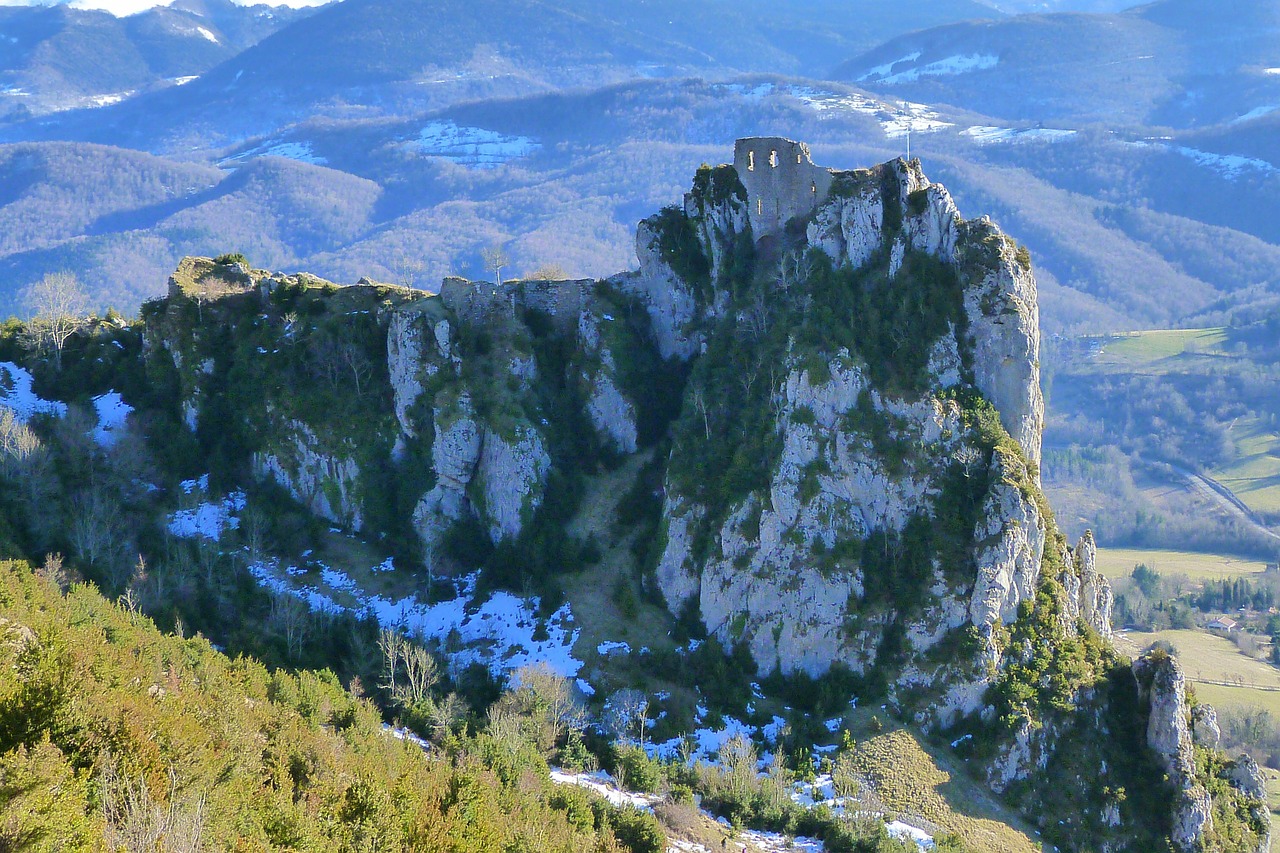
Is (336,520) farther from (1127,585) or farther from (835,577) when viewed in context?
(1127,585)

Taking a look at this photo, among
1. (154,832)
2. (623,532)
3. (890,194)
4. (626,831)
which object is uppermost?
(890,194)

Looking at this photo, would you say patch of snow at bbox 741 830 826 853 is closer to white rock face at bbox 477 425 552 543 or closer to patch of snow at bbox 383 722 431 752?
patch of snow at bbox 383 722 431 752

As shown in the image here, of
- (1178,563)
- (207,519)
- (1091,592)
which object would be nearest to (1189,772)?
(1091,592)

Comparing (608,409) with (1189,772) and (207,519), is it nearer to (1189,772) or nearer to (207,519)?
(207,519)

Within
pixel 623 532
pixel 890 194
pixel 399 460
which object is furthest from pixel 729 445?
pixel 399 460

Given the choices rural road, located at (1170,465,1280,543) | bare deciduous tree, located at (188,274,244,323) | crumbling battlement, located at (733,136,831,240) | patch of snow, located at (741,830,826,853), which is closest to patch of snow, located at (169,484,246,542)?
bare deciduous tree, located at (188,274,244,323)

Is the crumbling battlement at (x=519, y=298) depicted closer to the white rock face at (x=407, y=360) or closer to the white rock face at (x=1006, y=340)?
the white rock face at (x=407, y=360)
